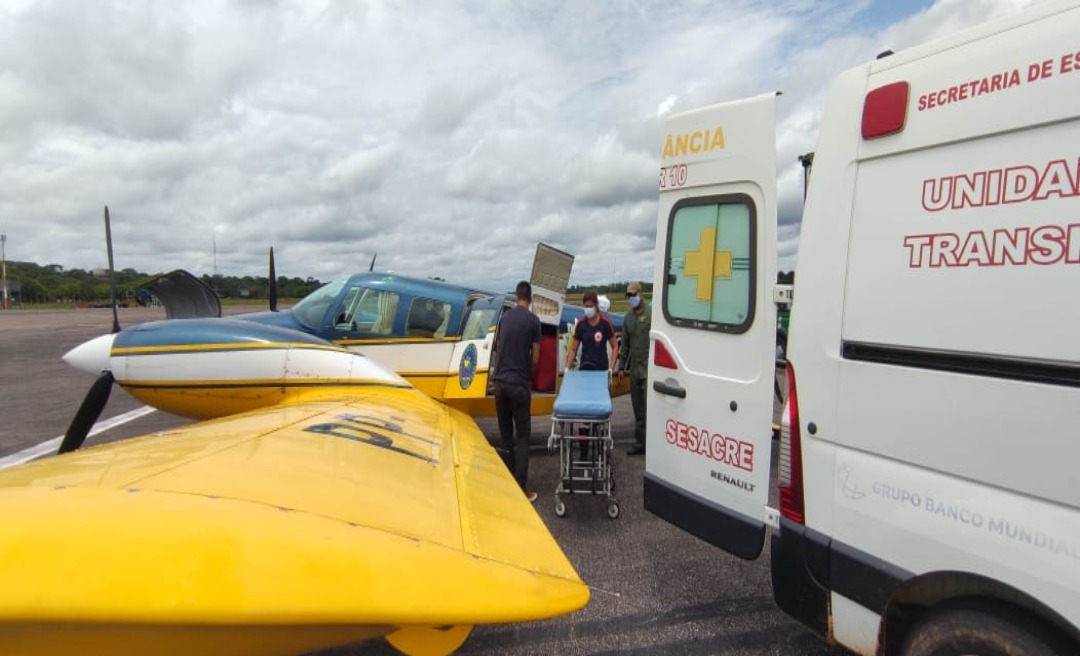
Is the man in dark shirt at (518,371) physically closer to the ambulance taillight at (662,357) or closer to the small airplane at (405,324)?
the small airplane at (405,324)

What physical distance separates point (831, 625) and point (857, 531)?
447 mm

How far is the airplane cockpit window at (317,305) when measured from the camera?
21.1ft

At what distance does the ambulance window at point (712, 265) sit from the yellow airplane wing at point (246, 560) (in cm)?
135

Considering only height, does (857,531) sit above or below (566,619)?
above

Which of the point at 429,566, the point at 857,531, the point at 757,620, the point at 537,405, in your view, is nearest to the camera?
the point at 429,566

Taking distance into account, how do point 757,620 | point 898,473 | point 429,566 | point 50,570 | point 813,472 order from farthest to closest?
point 757,620 < point 813,472 < point 898,473 < point 429,566 < point 50,570

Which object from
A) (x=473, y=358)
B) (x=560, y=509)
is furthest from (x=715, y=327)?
(x=473, y=358)

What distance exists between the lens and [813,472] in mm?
2125

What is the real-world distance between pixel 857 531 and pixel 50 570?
2447 millimetres

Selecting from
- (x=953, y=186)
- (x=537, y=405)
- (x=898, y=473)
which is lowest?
(x=537, y=405)

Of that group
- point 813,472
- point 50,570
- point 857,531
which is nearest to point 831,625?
point 857,531

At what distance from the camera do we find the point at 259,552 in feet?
4.92

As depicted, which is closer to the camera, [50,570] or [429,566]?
[50,570]

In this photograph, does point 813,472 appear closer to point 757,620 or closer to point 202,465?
point 757,620
